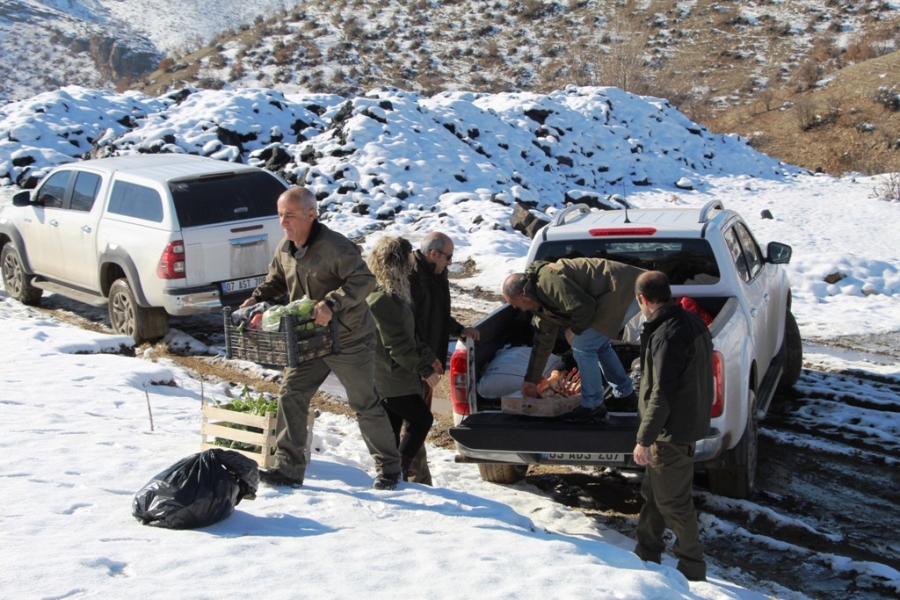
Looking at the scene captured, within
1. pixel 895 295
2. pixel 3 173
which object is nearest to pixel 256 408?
pixel 895 295

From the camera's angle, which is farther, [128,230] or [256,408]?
[128,230]

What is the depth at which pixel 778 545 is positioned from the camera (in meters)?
5.91

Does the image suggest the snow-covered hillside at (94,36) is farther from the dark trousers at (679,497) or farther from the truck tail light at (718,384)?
the dark trousers at (679,497)

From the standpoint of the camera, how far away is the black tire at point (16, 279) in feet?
41.1

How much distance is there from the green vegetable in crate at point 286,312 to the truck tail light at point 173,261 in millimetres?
4873

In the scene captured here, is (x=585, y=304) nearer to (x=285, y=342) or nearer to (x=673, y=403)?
(x=673, y=403)

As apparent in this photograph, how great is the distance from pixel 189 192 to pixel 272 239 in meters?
0.98

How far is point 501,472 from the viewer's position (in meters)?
6.97

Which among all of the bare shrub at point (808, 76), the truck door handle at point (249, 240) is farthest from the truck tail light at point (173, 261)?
the bare shrub at point (808, 76)

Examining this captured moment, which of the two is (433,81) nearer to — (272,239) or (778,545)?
(272,239)

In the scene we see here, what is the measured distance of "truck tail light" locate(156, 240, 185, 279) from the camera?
9.98 meters

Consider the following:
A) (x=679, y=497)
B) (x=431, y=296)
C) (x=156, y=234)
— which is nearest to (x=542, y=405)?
(x=431, y=296)

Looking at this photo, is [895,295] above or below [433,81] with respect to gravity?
below

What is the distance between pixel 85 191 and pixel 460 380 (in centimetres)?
665
